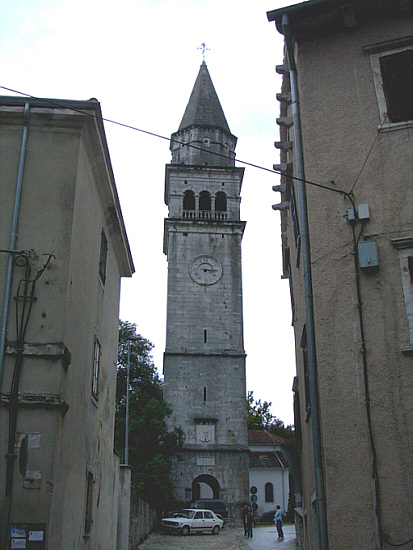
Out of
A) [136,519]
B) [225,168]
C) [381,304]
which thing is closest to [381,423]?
[381,304]

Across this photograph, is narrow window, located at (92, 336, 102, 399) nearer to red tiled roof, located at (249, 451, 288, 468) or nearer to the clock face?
the clock face

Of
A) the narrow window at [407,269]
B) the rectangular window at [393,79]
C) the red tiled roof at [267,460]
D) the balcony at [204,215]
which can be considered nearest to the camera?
the narrow window at [407,269]

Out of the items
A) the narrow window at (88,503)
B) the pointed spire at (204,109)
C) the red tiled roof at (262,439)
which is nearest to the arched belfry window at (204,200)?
the pointed spire at (204,109)

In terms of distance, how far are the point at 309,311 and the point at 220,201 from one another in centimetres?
3578

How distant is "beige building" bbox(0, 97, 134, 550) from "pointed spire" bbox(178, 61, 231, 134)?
35032 mm

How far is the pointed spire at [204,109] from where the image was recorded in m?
Result: 46.8

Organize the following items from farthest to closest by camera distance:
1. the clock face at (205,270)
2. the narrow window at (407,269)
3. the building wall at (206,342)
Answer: the clock face at (205,270), the building wall at (206,342), the narrow window at (407,269)

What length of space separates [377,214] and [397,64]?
269 cm

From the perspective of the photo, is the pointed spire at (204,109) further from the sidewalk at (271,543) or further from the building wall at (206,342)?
the sidewalk at (271,543)

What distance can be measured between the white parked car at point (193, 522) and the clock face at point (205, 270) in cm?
1579

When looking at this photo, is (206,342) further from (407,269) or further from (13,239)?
(407,269)

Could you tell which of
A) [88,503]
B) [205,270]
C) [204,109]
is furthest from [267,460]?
[88,503]

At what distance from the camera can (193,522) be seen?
94.3 ft

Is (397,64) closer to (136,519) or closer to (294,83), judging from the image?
(294,83)
